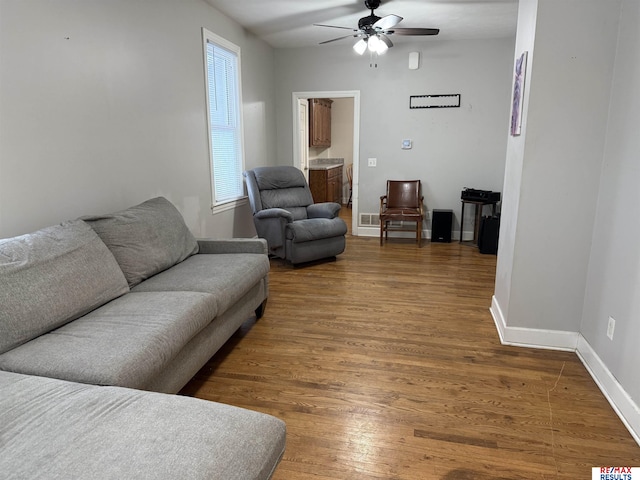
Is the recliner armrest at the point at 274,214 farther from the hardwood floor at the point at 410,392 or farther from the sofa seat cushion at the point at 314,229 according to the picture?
the hardwood floor at the point at 410,392

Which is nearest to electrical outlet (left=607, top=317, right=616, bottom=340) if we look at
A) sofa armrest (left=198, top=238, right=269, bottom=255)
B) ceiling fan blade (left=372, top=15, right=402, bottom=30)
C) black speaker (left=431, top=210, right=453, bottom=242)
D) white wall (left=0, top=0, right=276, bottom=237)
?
sofa armrest (left=198, top=238, right=269, bottom=255)

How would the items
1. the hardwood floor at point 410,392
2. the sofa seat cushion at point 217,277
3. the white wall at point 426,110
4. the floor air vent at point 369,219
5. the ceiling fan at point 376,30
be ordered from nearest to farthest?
the hardwood floor at point 410,392 → the sofa seat cushion at point 217,277 → the ceiling fan at point 376,30 → the white wall at point 426,110 → the floor air vent at point 369,219

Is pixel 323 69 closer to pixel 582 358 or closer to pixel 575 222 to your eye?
pixel 575 222

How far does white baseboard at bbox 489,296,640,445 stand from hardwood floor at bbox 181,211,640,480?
4 cm

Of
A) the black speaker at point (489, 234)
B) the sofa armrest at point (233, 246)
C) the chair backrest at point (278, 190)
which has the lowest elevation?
the black speaker at point (489, 234)

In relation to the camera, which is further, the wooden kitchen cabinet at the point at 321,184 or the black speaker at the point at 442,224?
the wooden kitchen cabinet at the point at 321,184

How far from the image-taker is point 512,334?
2754 mm

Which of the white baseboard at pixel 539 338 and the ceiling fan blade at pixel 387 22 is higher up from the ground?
the ceiling fan blade at pixel 387 22

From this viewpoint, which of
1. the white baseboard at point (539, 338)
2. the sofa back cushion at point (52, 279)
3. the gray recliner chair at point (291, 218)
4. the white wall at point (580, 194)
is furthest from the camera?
the gray recliner chair at point (291, 218)

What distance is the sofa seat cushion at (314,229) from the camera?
4.30m

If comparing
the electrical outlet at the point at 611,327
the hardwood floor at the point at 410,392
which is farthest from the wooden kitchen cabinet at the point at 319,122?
the electrical outlet at the point at 611,327

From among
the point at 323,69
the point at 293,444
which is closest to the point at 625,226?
the point at 293,444

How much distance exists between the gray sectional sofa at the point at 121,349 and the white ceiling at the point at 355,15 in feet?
8.07

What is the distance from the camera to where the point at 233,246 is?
3111 millimetres
